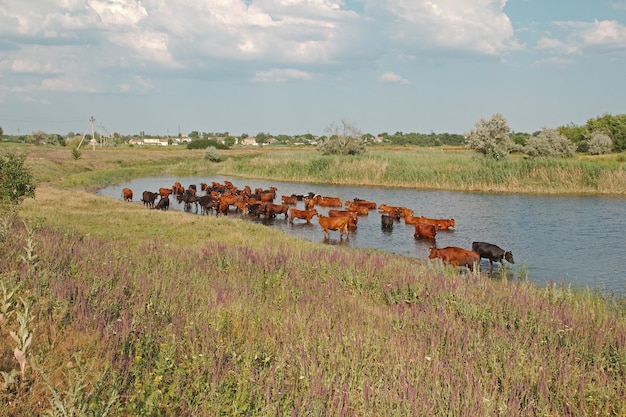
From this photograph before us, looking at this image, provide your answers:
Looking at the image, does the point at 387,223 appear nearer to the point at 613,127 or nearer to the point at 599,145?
the point at 599,145

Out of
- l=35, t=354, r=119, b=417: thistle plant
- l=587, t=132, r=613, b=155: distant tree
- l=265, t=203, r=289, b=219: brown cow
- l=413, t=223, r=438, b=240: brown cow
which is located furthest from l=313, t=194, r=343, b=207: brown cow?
l=587, t=132, r=613, b=155: distant tree

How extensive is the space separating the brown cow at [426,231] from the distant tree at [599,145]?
162 ft

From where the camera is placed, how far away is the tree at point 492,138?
4703cm

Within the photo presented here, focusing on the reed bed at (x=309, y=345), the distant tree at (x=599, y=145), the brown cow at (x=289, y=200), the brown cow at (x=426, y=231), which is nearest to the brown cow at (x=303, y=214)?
the brown cow at (x=426, y=231)

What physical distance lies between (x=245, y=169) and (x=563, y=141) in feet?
108

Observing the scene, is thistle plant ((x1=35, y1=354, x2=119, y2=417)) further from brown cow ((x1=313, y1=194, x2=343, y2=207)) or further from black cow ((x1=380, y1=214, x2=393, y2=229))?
brown cow ((x1=313, y1=194, x2=343, y2=207))

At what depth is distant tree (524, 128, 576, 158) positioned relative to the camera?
52.0m

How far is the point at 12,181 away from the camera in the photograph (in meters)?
13.9

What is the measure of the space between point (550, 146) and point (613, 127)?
25.1 m

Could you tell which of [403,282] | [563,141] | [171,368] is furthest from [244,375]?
[563,141]

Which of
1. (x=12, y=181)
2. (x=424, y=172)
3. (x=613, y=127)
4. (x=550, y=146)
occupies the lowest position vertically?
(x=424, y=172)

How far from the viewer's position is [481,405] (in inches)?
175

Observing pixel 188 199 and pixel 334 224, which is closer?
pixel 334 224

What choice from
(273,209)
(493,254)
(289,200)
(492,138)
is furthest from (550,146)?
(493,254)
